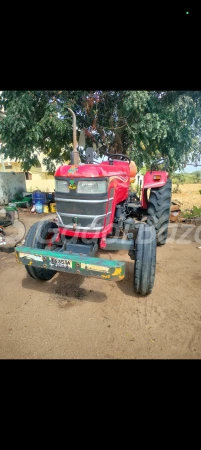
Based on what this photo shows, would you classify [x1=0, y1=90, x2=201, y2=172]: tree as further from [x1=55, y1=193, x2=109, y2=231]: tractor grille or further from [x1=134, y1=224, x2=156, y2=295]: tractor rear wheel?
[x1=134, y1=224, x2=156, y2=295]: tractor rear wheel

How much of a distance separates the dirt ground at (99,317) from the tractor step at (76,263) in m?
0.58

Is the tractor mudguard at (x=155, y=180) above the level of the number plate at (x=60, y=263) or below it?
above

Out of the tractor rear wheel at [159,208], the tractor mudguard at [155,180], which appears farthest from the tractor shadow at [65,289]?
the tractor mudguard at [155,180]

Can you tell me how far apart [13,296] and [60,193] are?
1.45 metres

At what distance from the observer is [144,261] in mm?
2578

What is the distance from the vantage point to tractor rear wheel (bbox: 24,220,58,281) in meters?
2.97

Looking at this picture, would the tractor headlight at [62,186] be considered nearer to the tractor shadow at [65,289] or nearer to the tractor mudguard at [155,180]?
the tractor shadow at [65,289]

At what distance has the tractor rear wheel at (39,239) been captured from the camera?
117 inches

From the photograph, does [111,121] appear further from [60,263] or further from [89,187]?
[60,263]

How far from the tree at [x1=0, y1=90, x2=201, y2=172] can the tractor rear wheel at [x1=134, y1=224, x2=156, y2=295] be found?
5.12 m

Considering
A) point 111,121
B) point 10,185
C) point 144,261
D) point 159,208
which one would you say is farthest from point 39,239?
point 10,185

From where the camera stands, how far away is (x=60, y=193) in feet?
8.90
